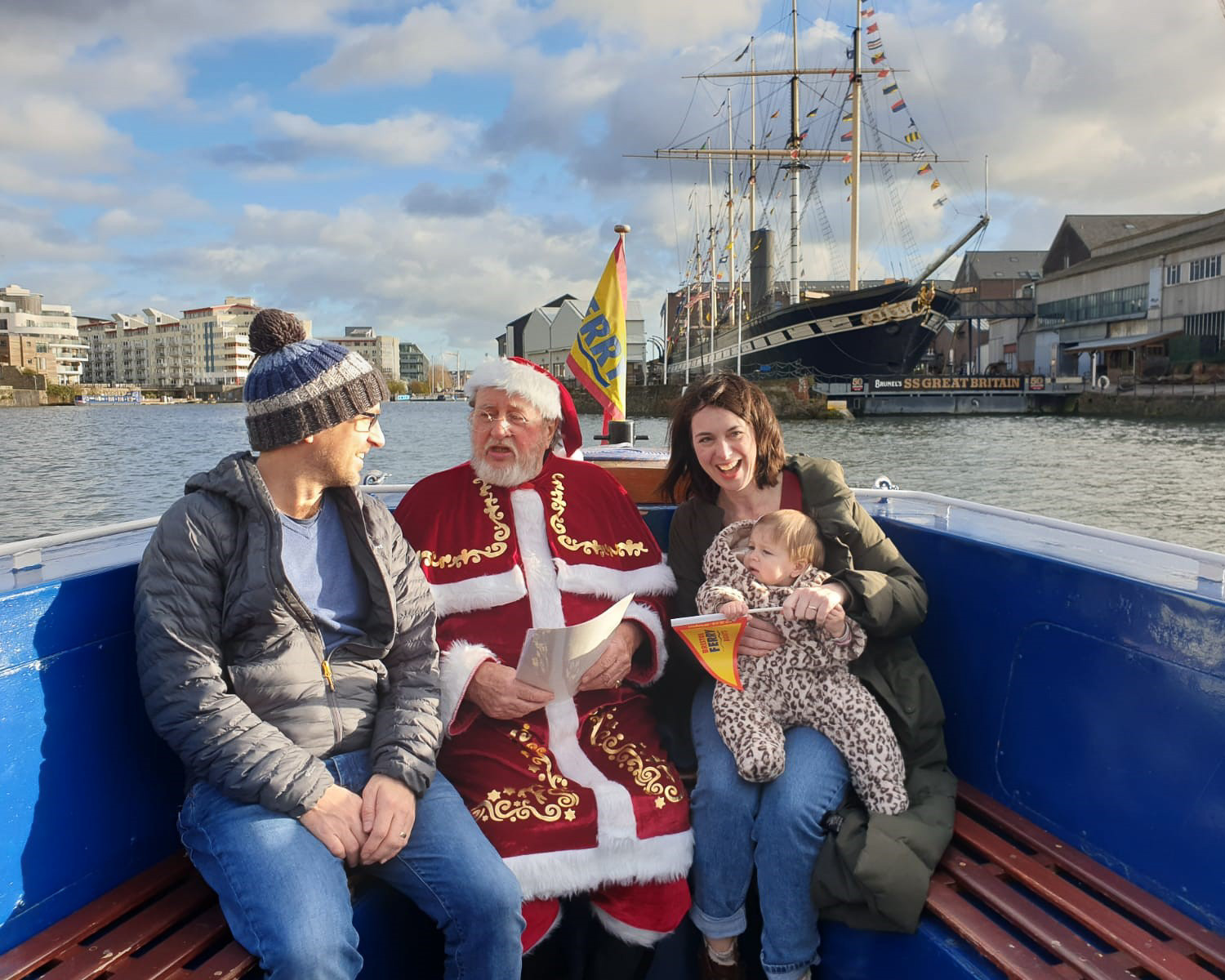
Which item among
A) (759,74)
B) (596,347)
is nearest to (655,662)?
(596,347)

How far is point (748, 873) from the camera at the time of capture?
2.06 m

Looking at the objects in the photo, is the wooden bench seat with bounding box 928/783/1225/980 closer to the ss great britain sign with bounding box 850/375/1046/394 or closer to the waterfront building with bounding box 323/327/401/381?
the ss great britain sign with bounding box 850/375/1046/394

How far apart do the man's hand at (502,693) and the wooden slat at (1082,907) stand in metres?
1.02

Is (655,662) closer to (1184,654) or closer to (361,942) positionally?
(361,942)

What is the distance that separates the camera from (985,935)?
174cm

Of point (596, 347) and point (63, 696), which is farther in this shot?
point (596, 347)

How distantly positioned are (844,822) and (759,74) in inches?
1821

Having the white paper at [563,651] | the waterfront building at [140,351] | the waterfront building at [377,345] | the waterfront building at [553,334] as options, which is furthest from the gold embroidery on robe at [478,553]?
the waterfront building at [140,351]

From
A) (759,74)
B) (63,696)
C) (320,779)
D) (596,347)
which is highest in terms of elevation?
(759,74)

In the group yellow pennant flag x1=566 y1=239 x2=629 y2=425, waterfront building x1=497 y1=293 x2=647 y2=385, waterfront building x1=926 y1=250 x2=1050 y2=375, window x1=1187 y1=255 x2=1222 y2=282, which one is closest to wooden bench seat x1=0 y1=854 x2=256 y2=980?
yellow pennant flag x1=566 y1=239 x2=629 y2=425

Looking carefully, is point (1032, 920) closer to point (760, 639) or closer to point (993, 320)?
point (760, 639)

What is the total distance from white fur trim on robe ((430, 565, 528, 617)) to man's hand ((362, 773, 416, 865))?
58cm

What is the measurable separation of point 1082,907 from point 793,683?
72 cm

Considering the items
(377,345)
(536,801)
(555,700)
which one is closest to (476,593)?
(555,700)
